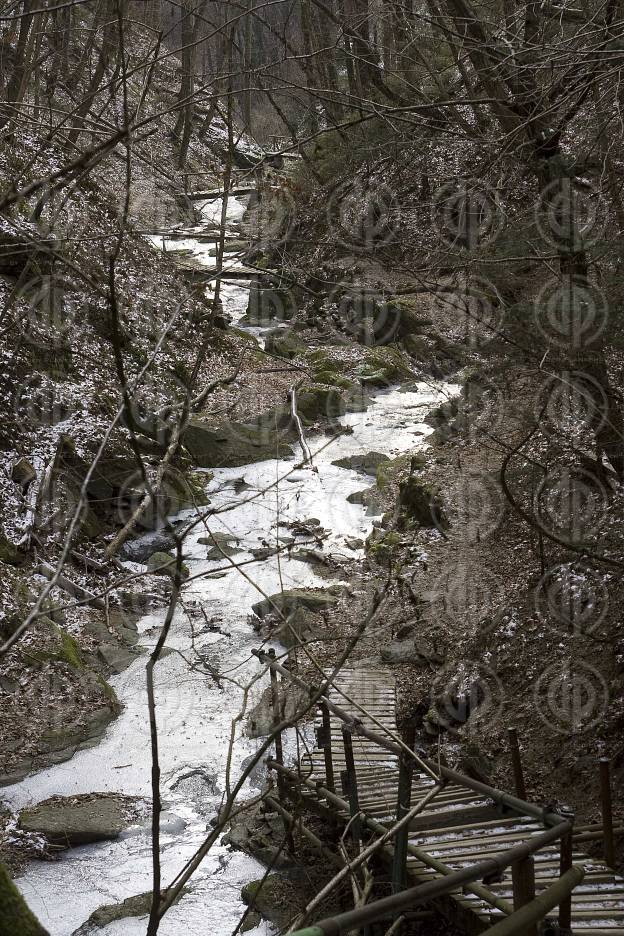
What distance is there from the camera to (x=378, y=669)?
788 cm

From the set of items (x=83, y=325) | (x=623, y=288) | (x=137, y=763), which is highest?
(x=83, y=325)

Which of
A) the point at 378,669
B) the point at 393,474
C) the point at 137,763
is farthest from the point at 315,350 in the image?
the point at 137,763

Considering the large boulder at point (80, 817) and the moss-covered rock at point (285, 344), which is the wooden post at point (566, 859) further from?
the moss-covered rock at point (285, 344)

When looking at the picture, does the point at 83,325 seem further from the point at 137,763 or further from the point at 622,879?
the point at 622,879

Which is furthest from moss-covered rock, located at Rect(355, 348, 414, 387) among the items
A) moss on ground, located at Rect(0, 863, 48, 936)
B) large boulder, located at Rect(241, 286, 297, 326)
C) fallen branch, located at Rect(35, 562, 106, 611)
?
moss on ground, located at Rect(0, 863, 48, 936)

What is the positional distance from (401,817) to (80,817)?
12.6ft

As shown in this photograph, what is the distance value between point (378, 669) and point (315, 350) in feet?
31.6

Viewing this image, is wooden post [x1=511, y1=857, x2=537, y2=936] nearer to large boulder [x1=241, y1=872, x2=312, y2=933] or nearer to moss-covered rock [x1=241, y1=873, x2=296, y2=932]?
large boulder [x1=241, y1=872, x2=312, y2=933]

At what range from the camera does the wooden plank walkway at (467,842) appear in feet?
12.3

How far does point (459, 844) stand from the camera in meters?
4.33

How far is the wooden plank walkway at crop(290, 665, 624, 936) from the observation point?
147 inches

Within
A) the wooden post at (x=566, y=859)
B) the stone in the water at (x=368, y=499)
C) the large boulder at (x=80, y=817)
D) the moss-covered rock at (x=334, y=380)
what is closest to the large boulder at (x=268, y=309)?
the moss-covered rock at (x=334, y=380)

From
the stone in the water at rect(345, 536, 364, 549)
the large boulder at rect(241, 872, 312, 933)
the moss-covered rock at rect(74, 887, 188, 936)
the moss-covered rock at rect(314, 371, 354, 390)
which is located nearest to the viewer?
the moss-covered rock at rect(74, 887, 188, 936)

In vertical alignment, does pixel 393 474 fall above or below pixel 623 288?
below
